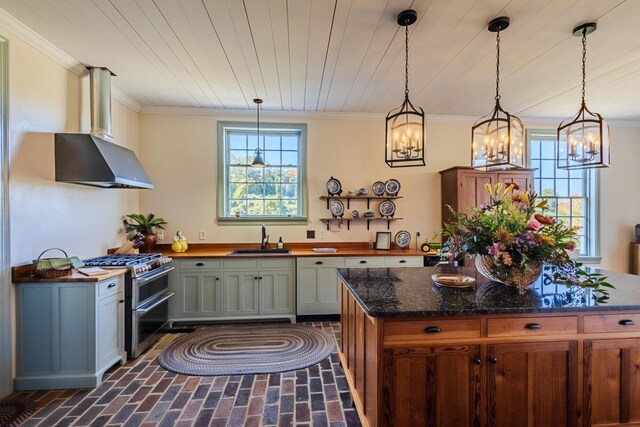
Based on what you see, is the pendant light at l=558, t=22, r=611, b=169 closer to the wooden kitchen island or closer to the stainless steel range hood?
the wooden kitchen island

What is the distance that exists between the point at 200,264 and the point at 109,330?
1184 mm

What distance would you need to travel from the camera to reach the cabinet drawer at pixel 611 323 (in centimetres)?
159

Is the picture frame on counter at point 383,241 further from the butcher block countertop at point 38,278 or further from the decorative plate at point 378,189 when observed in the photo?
the butcher block countertop at point 38,278

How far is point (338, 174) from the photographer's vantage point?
4.29m

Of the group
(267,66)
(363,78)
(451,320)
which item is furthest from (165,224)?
(451,320)

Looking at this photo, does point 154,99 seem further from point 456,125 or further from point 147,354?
point 456,125

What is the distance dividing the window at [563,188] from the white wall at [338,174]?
0.69ft

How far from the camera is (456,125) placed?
4430 millimetres

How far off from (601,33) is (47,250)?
4.89 metres

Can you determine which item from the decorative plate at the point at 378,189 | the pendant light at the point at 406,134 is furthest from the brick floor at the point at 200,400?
the decorative plate at the point at 378,189

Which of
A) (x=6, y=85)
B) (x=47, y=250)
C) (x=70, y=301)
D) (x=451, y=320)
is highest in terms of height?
(x=6, y=85)

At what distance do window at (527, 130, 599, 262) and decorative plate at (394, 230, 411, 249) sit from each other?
2250mm

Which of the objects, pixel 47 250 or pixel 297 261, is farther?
pixel 297 261

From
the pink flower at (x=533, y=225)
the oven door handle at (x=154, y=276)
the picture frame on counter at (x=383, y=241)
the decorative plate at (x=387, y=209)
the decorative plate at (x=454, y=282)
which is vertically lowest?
the oven door handle at (x=154, y=276)
